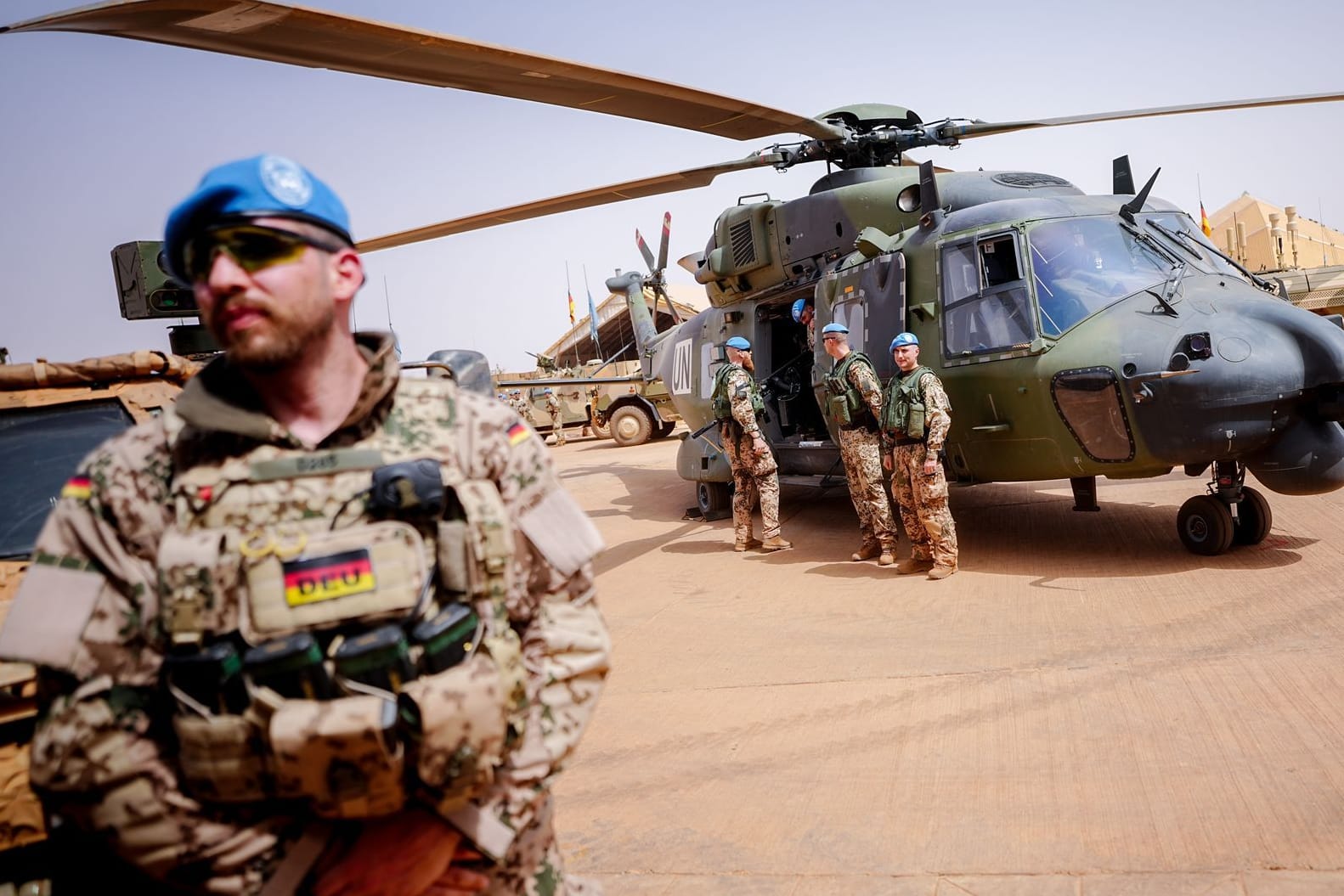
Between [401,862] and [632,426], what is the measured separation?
1889 centimetres

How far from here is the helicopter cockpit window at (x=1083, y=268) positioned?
6379mm

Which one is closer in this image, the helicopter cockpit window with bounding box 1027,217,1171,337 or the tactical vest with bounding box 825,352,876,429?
the helicopter cockpit window with bounding box 1027,217,1171,337

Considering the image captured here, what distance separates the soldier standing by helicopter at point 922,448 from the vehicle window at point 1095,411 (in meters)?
0.77

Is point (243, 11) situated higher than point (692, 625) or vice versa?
point (243, 11)

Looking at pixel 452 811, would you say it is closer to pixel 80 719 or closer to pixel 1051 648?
pixel 80 719

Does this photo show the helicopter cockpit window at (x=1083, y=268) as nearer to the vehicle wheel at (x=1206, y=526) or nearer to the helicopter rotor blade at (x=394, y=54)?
the vehicle wheel at (x=1206, y=526)

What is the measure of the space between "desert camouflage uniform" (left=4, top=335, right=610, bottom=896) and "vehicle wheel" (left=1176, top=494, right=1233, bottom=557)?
565 centimetres

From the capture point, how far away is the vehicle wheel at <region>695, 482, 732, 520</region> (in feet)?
33.9

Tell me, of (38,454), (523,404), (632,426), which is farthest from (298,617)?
(523,404)

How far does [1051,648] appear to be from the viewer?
4.88 m

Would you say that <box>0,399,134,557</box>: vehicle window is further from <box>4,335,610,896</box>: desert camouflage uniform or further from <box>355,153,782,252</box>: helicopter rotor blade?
<box>355,153,782,252</box>: helicopter rotor blade

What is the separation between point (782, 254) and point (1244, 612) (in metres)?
5.28

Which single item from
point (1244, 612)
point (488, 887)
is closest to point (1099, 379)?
point (1244, 612)

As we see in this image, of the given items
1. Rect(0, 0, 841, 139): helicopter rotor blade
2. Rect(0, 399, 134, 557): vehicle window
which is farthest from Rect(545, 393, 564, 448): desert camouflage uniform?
Rect(0, 399, 134, 557): vehicle window
